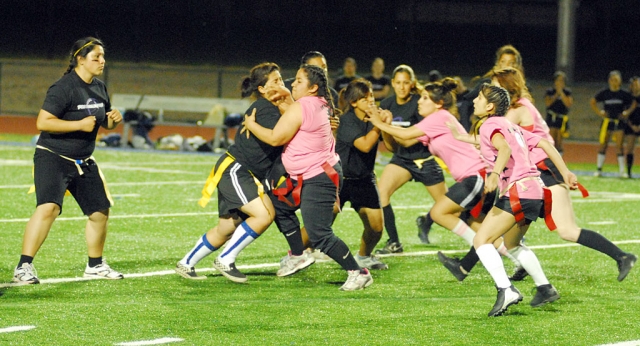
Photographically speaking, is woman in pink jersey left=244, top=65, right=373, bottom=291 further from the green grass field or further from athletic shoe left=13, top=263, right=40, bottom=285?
athletic shoe left=13, top=263, right=40, bottom=285

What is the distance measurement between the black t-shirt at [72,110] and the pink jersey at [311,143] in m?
1.51

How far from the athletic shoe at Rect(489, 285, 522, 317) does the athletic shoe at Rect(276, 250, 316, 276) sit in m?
1.89

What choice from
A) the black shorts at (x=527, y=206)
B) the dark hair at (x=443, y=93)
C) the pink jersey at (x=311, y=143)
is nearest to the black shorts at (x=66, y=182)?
the pink jersey at (x=311, y=143)

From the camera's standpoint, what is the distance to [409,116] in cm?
1007

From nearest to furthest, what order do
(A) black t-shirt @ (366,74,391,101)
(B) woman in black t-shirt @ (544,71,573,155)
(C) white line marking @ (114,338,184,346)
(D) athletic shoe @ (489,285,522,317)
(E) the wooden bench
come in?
(C) white line marking @ (114,338,184,346)
(D) athletic shoe @ (489,285,522,317)
(B) woman in black t-shirt @ (544,71,573,155)
(A) black t-shirt @ (366,74,391,101)
(E) the wooden bench

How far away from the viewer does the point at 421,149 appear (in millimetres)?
9805

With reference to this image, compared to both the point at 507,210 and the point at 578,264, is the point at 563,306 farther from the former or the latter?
the point at 578,264

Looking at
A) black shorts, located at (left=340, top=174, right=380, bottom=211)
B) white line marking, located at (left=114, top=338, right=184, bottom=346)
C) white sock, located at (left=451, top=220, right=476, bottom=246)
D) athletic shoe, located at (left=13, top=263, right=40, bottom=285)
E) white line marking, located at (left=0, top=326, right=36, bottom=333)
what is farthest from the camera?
black shorts, located at (left=340, top=174, right=380, bottom=211)

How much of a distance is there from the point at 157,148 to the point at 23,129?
732 centimetres

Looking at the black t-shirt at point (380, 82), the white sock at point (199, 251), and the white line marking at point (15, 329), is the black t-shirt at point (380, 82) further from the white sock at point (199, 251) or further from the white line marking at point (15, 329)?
the white line marking at point (15, 329)

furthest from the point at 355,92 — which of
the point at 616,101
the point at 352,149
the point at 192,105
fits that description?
the point at 192,105

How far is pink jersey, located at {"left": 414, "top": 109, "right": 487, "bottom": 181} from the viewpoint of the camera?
8.55 m

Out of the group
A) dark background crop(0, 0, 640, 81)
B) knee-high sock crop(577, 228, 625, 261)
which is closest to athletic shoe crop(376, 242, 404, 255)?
knee-high sock crop(577, 228, 625, 261)

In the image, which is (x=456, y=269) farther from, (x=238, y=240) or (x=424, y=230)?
(x=424, y=230)
